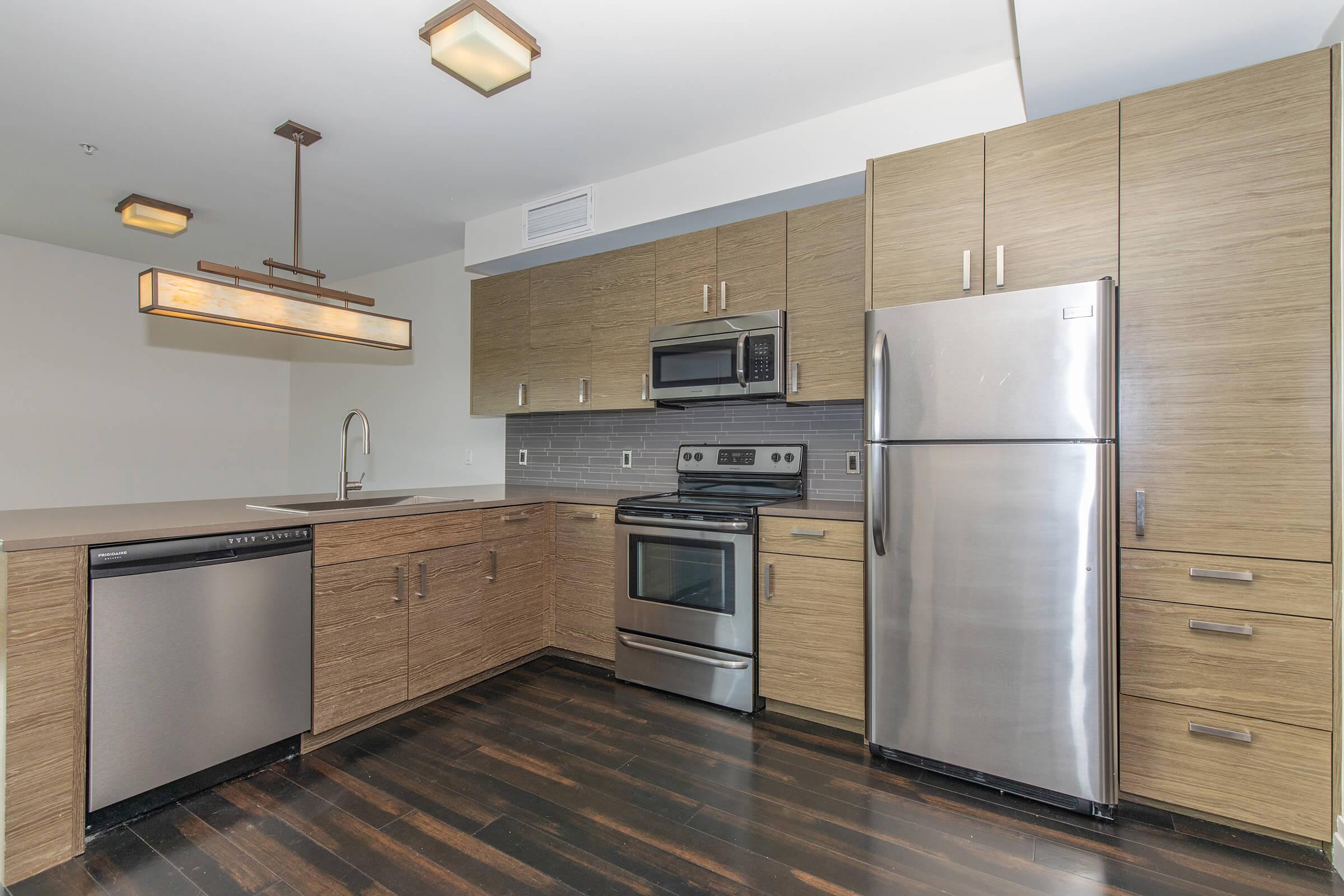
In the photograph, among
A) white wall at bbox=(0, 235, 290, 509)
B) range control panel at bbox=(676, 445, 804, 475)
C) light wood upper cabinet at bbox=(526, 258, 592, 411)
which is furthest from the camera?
white wall at bbox=(0, 235, 290, 509)

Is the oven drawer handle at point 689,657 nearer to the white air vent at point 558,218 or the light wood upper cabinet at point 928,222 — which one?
the light wood upper cabinet at point 928,222

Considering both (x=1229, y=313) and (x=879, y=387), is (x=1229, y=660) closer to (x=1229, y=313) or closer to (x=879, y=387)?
(x=1229, y=313)

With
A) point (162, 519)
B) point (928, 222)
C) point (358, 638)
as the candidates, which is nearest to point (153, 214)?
point (162, 519)

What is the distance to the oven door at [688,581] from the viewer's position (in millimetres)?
2734

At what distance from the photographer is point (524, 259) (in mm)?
4027

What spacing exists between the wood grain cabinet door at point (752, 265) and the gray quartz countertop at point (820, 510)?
36.1 inches

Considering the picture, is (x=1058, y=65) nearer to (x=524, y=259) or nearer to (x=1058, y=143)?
(x=1058, y=143)

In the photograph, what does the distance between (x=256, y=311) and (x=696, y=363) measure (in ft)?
6.17

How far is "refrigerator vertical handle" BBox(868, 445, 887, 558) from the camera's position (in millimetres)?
2277

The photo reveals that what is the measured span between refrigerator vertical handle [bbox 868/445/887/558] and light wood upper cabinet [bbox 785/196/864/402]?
500mm

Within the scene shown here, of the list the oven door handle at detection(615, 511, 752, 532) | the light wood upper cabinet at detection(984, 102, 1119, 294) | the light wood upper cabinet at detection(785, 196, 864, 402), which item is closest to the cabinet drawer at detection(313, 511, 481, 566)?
the oven door handle at detection(615, 511, 752, 532)

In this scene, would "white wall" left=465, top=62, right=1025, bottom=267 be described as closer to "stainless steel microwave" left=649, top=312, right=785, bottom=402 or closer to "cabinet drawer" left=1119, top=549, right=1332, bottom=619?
"stainless steel microwave" left=649, top=312, right=785, bottom=402

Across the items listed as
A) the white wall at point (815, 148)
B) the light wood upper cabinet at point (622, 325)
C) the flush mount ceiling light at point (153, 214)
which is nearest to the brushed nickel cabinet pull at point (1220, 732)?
the white wall at point (815, 148)

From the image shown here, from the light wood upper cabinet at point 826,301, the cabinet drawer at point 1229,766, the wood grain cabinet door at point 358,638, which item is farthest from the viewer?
the light wood upper cabinet at point 826,301
